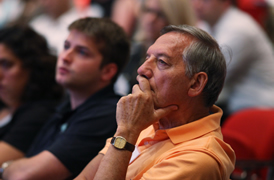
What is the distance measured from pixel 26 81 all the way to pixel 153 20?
1218 mm

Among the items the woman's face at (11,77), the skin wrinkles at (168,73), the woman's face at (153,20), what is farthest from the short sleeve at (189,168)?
the woman's face at (153,20)

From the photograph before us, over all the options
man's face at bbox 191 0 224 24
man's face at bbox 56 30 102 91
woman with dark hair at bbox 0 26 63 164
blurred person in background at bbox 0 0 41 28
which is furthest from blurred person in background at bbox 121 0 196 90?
blurred person in background at bbox 0 0 41 28

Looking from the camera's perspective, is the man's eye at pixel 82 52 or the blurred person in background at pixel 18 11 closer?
the man's eye at pixel 82 52

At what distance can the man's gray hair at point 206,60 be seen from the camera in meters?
1.56

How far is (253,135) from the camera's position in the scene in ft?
8.85

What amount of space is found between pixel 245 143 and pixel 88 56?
1246mm

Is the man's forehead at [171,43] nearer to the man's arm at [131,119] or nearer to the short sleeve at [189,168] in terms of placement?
the man's arm at [131,119]

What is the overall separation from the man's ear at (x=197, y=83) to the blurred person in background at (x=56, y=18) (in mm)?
3472

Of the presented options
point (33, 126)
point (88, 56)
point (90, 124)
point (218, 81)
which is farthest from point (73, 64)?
point (218, 81)

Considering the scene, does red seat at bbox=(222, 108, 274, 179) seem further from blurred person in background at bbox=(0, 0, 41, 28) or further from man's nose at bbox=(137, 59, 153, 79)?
blurred person in background at bbox=(0, 0, 41, 28)

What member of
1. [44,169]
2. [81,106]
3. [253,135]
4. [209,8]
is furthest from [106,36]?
[209,8]

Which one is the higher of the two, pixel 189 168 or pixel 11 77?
pixel 189 168

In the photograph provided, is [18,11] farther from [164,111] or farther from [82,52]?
[164,111]

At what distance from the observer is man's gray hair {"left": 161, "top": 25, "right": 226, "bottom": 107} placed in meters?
1.56
